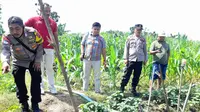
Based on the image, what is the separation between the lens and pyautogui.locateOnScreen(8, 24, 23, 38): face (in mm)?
3314

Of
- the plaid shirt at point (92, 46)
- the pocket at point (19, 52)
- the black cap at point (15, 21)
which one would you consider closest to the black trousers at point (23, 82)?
the pocket at point (19, 52)

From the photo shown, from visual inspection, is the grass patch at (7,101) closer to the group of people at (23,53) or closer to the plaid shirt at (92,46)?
the group of people at (23,53)

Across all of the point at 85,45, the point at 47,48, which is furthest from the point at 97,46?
the point at 47,48

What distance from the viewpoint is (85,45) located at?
529 cm

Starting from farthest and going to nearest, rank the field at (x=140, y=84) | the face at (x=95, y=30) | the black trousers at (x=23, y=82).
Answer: the face at (x=95, y=30)
the field at (x=140, y=84)
the black trousers at (x=23, y=82)

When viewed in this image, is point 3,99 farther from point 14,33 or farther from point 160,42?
point 160,42

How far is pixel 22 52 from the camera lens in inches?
142

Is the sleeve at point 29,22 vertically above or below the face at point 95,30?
above

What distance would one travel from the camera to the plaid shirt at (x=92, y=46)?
17.0 ft

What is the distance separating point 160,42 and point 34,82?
119 inches

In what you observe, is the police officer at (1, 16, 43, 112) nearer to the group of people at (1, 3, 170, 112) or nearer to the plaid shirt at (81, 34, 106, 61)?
the group of people at (1, 3, 170, 112)

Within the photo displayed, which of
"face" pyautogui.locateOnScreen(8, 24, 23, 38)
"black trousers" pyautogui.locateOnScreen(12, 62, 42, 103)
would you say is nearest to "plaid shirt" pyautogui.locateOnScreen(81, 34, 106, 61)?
"black trousers" pyautogui.locateOnScreen(12, 62, 42, 103)

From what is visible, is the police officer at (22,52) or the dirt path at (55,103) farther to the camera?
the dirt path at (55,103)

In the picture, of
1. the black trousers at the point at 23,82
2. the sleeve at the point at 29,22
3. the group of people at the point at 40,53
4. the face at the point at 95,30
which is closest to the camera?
the group of people at the point at 40,53
